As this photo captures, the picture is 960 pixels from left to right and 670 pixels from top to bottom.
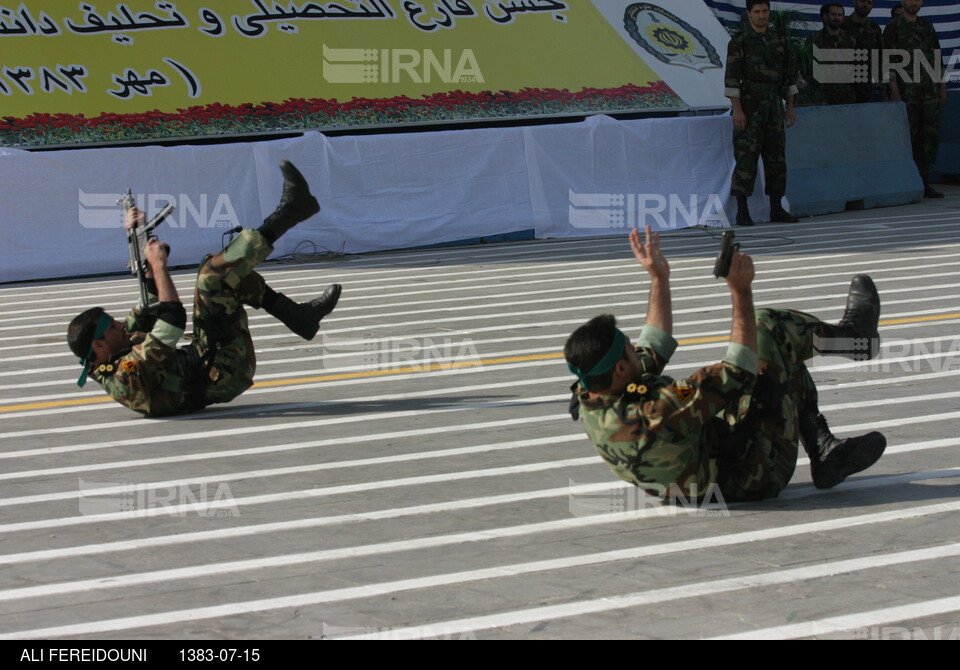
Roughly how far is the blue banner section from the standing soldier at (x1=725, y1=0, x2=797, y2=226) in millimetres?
6337

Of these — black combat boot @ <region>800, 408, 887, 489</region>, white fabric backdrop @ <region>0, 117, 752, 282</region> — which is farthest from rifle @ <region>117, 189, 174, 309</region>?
white fabric backdrop @ <region>0, 117, 752, 282</region>

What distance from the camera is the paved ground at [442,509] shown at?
5070 mm

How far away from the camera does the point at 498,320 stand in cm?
1157

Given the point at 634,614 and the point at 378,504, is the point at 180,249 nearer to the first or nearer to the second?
the point at 378,504

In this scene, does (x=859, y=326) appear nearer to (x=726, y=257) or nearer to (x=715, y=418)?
(x=715, y=418)

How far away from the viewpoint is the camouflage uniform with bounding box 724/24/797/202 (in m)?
17.1

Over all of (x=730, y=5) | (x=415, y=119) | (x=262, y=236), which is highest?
(x=730, y=5)

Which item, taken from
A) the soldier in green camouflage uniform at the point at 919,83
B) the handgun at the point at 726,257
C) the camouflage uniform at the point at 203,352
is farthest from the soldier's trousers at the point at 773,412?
the soldier in green camouflage uniform at the point at 919,83

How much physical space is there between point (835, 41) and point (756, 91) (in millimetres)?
2801

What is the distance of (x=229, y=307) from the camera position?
853cm

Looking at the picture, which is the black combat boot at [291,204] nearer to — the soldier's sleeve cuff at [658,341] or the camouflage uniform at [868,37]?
the soldier's sleeve cuff at [658,341]

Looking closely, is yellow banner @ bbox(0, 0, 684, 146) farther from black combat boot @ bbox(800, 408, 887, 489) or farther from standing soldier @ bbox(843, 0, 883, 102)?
black combat boot @ bbox(800, 408, 887, 489)
